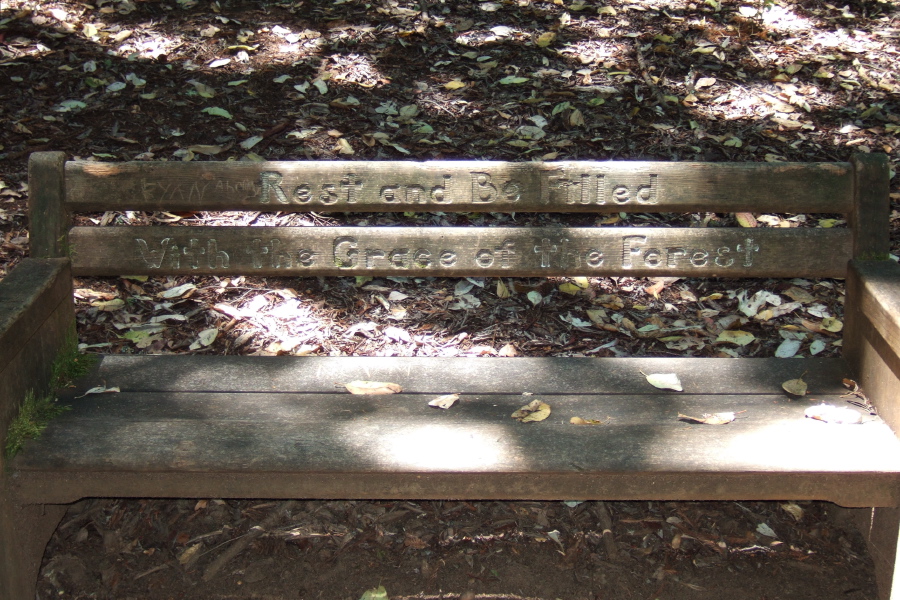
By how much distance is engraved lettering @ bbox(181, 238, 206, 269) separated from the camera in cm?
291

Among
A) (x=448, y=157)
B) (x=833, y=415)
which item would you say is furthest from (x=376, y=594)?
(x=448, y=157)

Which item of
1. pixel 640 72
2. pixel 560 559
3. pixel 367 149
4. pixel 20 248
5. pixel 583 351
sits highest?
pixel 640 72

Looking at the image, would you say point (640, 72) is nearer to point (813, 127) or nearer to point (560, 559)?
point (813, 127)

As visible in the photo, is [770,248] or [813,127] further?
[813,127]

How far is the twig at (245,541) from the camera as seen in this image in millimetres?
2902

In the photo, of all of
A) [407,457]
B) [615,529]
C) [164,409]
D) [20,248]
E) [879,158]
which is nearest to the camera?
[407,457]

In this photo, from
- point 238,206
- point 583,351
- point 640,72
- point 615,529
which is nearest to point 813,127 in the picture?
point 640,72

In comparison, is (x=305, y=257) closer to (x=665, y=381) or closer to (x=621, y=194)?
(x=621, y=194)

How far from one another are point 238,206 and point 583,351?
166 cm

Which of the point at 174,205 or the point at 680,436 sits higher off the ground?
the point at 174,205

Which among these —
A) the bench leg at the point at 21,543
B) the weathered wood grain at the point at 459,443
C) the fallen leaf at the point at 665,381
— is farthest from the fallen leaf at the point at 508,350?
the bench leg at the point at 21,543

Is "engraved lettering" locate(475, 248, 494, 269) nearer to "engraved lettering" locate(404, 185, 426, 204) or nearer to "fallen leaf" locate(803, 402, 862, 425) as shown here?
"engraved lettering" locate(404, 185, 426, 204)

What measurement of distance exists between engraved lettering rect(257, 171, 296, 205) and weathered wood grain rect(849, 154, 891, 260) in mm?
1876

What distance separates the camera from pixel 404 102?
203 inches
